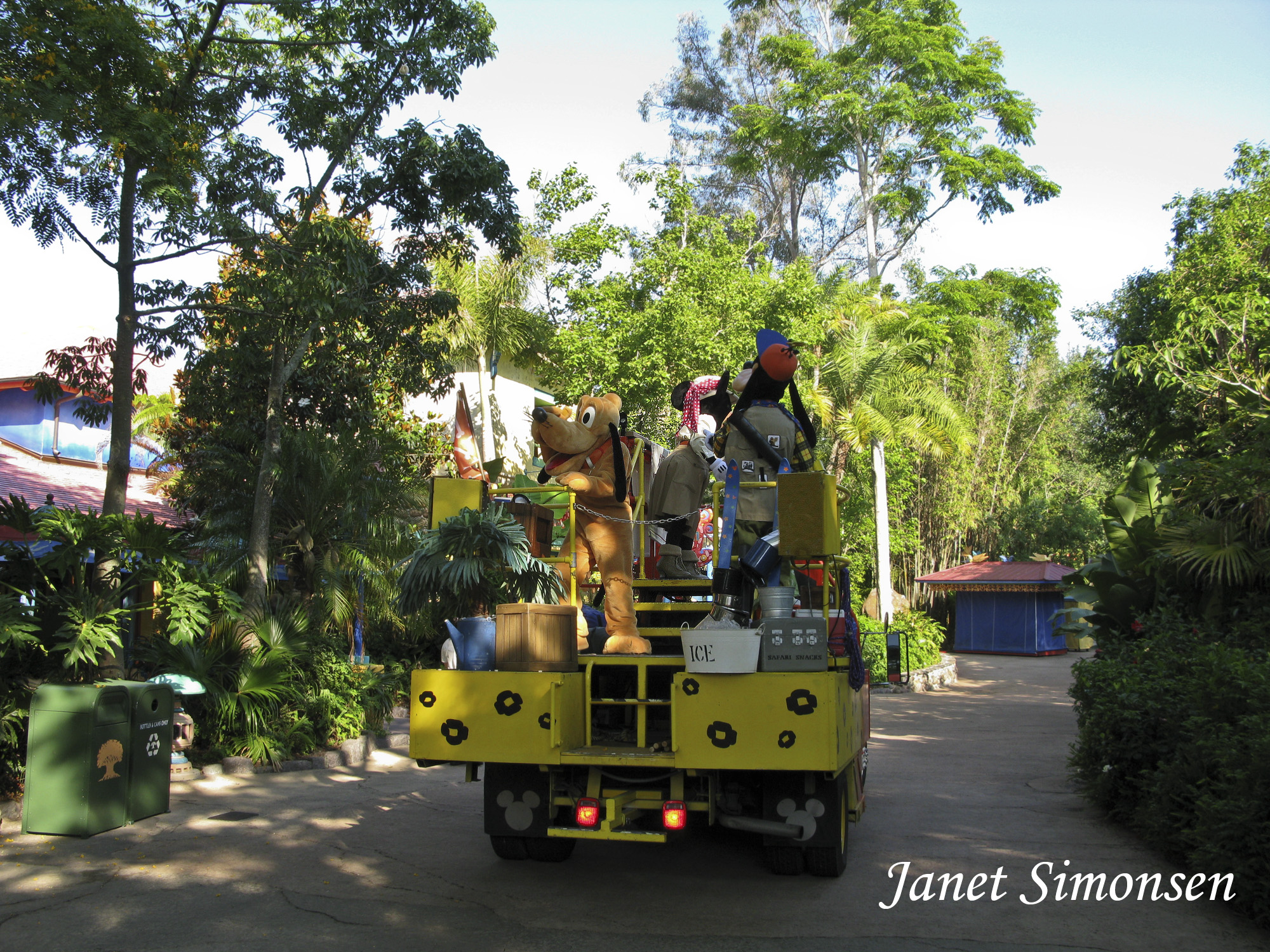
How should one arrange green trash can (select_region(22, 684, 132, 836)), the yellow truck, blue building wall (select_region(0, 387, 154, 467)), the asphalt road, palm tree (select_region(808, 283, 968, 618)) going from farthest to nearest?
palm tree (select_region(808, 283, 968, 618)) < blue building wall (select_region(0, 387, 154, 467)) < green trash can (select_region(22, 684, 132, 836)) < the yellow truck < the asphalt road

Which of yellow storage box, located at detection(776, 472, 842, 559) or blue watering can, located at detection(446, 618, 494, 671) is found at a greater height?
yellow storage box, located at detection(776, 472, 842, 559)

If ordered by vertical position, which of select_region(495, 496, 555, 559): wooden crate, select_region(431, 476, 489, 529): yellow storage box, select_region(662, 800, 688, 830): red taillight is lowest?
select_region(662, 800, 688, 830): red taillight

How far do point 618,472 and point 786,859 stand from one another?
265cm

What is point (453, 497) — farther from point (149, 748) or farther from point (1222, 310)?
point (1222, 310)

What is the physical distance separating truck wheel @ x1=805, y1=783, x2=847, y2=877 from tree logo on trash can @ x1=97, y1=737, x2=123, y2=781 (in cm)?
463

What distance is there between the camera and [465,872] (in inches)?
241

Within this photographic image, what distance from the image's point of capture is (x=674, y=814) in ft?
17.0

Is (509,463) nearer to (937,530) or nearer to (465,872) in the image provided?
(465,872)

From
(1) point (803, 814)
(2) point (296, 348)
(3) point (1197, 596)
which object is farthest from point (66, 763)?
(3) point (1197, 596)

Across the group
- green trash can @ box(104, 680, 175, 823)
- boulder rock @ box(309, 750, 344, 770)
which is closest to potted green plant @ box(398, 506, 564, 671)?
green trash can @ box(104, 680, 175, 823)

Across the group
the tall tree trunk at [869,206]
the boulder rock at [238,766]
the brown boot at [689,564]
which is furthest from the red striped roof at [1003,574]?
the boulder rock at [238,766]

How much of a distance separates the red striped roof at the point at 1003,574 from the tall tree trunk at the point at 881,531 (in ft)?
24.5

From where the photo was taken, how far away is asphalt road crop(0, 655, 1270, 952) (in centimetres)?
496

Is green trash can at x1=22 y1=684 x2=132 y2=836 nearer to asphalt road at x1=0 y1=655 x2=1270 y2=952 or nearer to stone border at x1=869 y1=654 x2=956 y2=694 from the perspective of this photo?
asphalt road at x1=0 y1=655 x2=1270 y2=952
